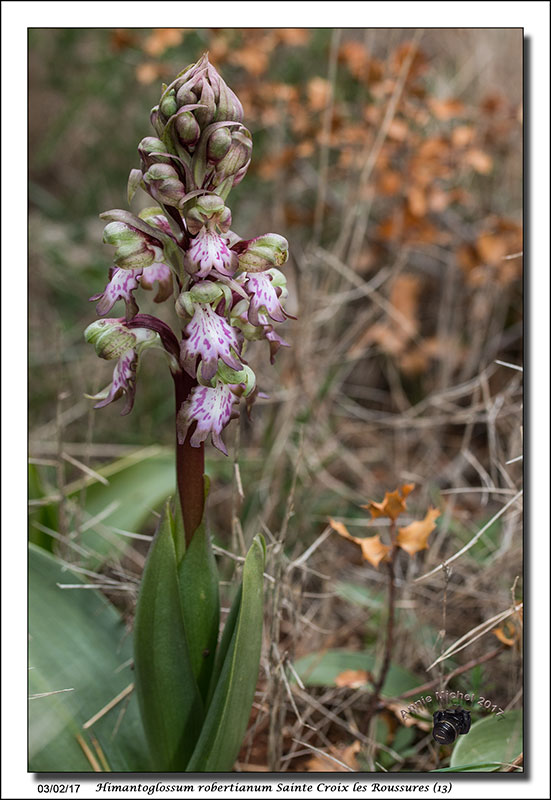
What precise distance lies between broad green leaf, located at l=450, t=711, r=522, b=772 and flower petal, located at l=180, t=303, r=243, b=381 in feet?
2.11

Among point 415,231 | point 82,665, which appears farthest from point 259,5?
point 82,665

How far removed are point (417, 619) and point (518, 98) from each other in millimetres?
1436

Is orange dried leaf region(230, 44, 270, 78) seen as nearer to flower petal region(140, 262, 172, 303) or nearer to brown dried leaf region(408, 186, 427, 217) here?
brown dried leaf region(408, 186, 427, 217)

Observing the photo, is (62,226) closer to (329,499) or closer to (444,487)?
(329,499)

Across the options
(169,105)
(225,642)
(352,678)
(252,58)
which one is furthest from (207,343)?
(252,58)

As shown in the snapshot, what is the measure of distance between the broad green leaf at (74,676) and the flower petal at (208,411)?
1.38ft

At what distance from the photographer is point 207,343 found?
2.63 ft

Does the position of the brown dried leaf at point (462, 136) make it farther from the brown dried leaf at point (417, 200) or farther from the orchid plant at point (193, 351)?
the orchid plant at point (193, 351)

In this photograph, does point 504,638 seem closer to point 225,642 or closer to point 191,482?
point 225,642

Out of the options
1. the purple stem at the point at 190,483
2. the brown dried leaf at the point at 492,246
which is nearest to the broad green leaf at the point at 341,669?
the purple stem at the point at 190,483

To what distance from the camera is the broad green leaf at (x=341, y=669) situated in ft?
4.11

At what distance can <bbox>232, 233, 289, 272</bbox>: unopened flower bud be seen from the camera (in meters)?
0.81

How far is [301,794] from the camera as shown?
1021 mm

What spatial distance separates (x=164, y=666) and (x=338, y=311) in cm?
121
